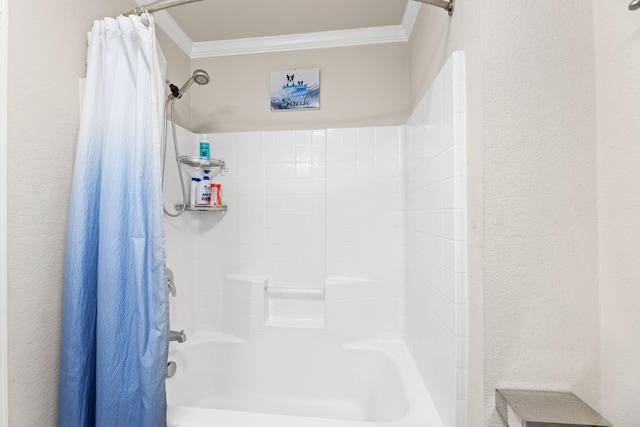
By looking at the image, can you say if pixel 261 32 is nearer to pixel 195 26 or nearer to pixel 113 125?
pixel 195 26

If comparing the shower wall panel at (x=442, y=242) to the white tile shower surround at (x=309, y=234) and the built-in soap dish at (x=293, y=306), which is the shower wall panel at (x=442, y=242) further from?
the built-in soap dish at (x=293, y=306)

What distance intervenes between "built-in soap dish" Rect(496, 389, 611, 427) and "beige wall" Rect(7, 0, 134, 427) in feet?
4.75

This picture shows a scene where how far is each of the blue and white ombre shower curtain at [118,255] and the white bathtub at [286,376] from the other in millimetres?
615

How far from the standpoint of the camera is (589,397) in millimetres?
795

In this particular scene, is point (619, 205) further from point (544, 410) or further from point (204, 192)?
point (204, 192)

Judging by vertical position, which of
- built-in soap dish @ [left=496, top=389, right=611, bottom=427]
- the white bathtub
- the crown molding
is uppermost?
the crown molding

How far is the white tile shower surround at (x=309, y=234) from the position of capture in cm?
176

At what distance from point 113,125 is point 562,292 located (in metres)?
1.52

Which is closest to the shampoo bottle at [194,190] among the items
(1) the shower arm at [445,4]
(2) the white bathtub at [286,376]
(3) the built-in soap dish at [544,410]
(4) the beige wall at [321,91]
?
(4) the beige wall at [321,91]

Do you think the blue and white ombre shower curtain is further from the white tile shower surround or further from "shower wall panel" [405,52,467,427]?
"shower wall panel" [405,52,467,427]

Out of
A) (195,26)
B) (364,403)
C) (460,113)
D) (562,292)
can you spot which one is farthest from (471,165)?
(195,26)

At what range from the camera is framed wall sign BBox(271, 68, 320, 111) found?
1862 mm

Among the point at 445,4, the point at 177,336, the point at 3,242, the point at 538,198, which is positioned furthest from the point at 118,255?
the point at 445,4

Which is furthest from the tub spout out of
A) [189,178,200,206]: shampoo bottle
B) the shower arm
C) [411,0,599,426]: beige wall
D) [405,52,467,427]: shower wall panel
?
the shower arm
